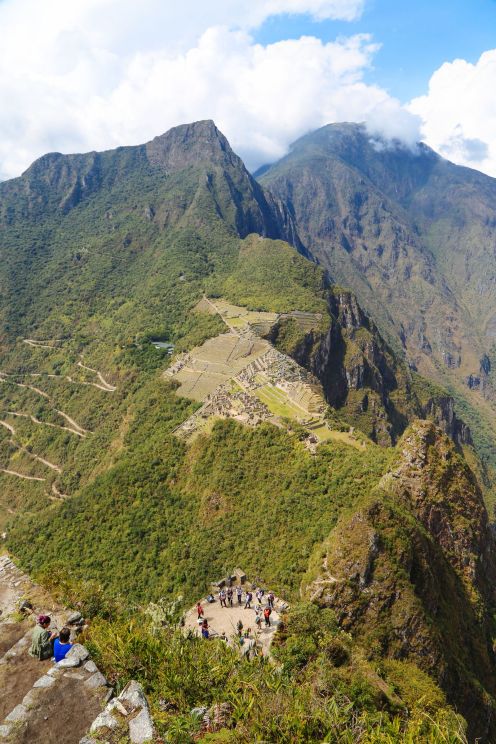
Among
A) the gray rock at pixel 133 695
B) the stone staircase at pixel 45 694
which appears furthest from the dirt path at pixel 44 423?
the gray rock at pixel 133 695

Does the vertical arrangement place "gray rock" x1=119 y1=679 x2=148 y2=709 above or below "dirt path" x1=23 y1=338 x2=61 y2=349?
below

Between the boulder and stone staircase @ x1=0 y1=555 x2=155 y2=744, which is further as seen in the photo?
the boulder

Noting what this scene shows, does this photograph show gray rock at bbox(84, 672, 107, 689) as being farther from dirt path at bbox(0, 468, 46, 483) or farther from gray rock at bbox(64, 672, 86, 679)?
dirt path at bbox(0, 468, 46, 483)

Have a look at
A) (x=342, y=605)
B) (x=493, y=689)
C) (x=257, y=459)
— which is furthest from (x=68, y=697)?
(x=257, y=459)

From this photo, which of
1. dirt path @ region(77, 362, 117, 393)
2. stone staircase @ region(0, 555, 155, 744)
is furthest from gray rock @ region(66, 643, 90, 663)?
dirt path @ region(77, 362, 117, 393)

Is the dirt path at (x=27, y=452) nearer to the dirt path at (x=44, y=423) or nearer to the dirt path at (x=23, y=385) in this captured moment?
the dirt path at (x=44, y=423)

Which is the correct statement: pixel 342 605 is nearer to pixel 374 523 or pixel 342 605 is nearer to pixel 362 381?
pixel 374 523
